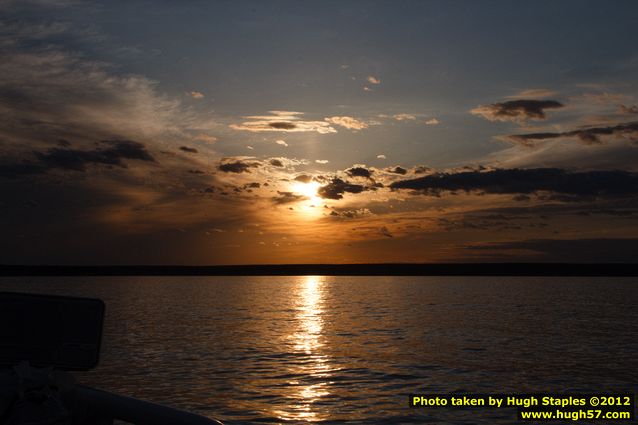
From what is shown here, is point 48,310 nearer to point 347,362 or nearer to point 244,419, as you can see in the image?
point 244,419

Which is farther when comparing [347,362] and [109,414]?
[347,362]

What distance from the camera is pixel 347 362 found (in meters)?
35.6

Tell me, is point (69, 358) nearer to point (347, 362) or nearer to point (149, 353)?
point (347, 362)

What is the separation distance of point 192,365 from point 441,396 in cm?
1466

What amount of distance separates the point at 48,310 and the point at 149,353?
3487cm

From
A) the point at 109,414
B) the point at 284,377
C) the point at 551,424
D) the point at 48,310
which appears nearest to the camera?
the point at 48,310

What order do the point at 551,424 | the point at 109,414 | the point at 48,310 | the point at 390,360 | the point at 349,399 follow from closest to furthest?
the point at 48,310 → the point at 109,414 → the point at 551,424 → the point at 349,399 → the point at 390,360

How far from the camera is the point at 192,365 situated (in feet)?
111

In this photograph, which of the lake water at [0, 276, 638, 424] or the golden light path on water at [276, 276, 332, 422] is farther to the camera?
the lake water at [0, 276, 638, 424]

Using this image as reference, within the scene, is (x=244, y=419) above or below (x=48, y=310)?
below

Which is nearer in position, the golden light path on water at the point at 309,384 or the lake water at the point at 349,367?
the golden light path on water at the point at 309,384

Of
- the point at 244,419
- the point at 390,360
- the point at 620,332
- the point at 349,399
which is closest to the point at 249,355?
the point at 390,360

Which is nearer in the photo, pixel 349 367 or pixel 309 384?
pixel 309 384

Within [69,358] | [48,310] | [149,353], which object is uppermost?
[48,310]
